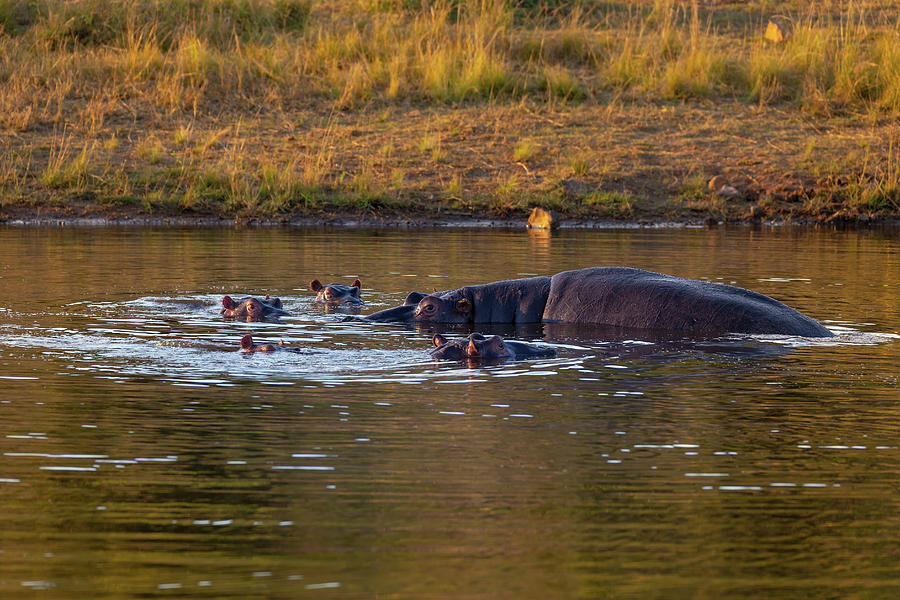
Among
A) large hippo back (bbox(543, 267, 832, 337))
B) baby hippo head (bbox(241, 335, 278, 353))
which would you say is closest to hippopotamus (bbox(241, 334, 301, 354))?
baby hippo head (bbox(241, 335, 278, 353))

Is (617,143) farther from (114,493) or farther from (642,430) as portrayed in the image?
(114,493)

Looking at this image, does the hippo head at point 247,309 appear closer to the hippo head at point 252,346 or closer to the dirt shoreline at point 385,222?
the hippo head at point 252,346

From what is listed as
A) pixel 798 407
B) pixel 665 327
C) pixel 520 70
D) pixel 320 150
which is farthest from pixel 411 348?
pixel 520 70

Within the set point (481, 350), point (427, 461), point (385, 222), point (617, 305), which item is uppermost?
point (385, 222)

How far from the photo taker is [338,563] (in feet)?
12.9

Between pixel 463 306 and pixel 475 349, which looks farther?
pixel 463 306

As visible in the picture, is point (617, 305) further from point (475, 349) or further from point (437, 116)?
point (437, 116)

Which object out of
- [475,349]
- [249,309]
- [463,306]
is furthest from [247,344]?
[463,306]

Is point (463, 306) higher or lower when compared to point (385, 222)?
lower

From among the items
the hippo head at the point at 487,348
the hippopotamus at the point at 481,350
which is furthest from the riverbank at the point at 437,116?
the hippo head at the point at 487,348

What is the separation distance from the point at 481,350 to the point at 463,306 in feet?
6.54

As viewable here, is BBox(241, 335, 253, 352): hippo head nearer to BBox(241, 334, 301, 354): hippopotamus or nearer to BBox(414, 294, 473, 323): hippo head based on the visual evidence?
BBox(241, 334, 301, 354): hippopotamus

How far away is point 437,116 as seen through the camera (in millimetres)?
19312

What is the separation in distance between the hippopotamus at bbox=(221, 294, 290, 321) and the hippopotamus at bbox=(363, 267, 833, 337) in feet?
2.17
